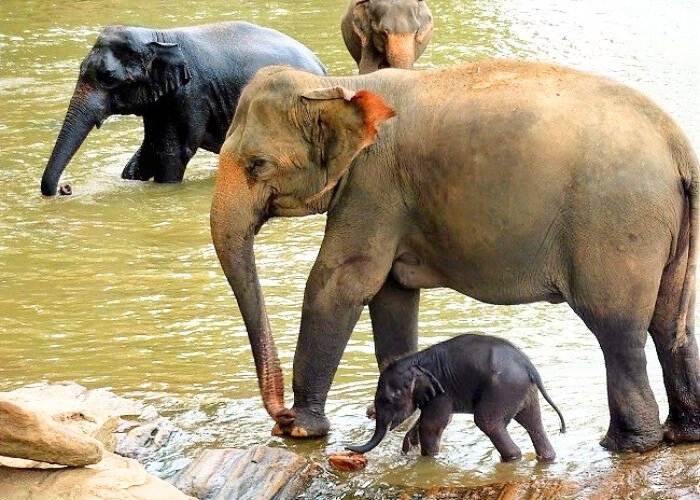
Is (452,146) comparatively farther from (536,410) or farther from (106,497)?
(106,497)

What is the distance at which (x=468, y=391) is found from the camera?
19.5 feet

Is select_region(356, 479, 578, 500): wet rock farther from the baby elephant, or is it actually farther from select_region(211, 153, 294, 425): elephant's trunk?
select_region(211, 153, 294, 425): elephant's trunk

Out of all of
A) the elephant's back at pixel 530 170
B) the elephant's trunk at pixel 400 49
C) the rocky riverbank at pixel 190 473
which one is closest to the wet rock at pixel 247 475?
the rocky riverbank at pixel 190 473

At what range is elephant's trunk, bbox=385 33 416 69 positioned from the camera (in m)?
9.90

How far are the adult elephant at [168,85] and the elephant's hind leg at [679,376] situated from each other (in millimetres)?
6095

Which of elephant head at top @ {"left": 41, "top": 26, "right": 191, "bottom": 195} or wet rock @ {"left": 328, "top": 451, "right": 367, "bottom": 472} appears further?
elephant head at top @ {"left": 41, "top": 26, "right": 191, "bottom": 195}

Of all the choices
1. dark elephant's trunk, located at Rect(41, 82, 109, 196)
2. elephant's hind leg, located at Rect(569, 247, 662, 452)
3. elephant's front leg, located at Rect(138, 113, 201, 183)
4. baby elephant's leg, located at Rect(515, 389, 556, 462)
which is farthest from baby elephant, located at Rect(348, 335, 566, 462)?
elephant's front leg, located at Rect(138, 113, 201, 183)

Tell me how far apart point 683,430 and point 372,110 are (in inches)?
69.2

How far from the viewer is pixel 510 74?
6203mm

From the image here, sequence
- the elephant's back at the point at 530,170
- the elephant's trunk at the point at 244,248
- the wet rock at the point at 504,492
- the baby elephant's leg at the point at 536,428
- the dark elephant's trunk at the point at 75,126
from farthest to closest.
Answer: the dark elephant's trunk at the point at 75,126, the elephant's trunk at the point at 244,248, the baby elephant's leg at the point at 536,428, the elephant's back at the point at 530,170, the wet rock at the point at 504,492

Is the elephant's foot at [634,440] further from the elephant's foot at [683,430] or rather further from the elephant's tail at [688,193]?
the elephant's tail at [688,193]

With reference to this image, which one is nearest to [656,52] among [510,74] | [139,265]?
[139,265]

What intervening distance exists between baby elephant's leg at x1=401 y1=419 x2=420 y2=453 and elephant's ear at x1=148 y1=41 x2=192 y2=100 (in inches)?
236

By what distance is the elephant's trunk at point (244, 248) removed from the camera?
20.5ft
